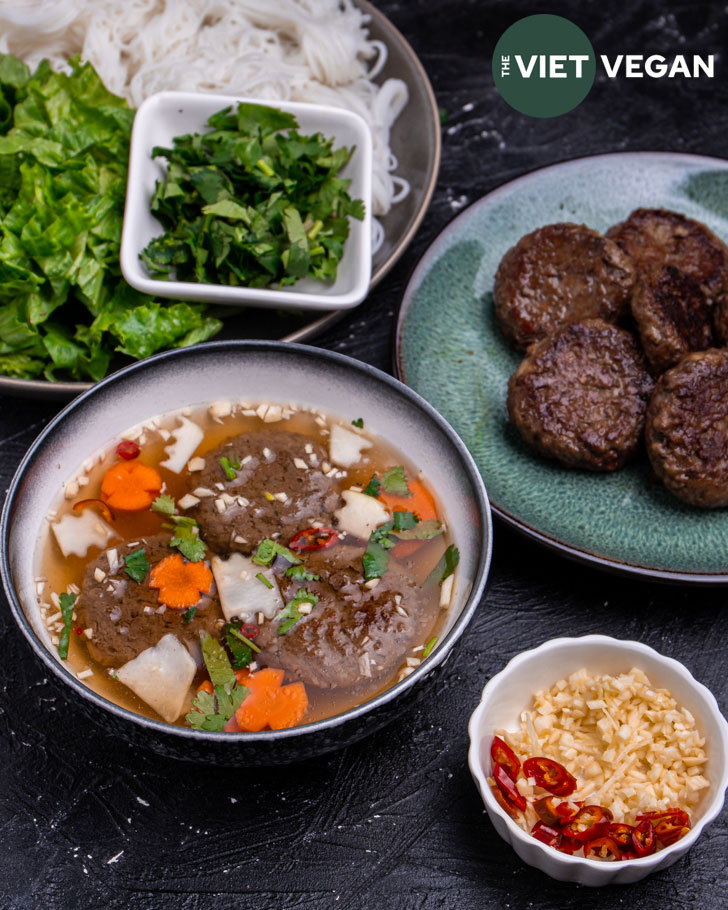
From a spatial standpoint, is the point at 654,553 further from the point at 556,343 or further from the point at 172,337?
the point at 172,337

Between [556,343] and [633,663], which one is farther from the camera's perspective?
[556,343]

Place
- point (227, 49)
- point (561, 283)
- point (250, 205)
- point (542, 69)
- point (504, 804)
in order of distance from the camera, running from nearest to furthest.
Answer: point (504, 804) → point (561, 283) → point (250, 205) → point (227, 49) → point (542, 69)

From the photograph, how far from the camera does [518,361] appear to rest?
3.76 meters

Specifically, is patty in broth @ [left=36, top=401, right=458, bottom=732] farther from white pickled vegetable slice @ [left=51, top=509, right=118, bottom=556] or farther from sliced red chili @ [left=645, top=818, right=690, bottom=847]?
sliced red chili @ [left=645, top=818, right=690, bottom=847]

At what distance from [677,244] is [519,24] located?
1717mm

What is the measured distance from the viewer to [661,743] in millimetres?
2758

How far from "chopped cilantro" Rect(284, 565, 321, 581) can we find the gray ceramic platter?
102 cm

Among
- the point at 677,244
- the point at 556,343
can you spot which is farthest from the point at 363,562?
the point at 677,244

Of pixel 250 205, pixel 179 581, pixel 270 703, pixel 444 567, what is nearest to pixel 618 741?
pixel 444 567

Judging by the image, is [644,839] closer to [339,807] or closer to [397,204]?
[339,807]

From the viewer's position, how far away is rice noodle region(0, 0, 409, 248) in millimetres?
4238

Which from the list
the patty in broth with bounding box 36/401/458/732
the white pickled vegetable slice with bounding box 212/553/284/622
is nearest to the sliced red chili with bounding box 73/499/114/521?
the patty in broth with bounding box 36/401/458/732

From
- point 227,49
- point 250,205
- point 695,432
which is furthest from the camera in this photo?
point 227,49

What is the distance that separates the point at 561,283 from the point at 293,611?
1.69 metres
